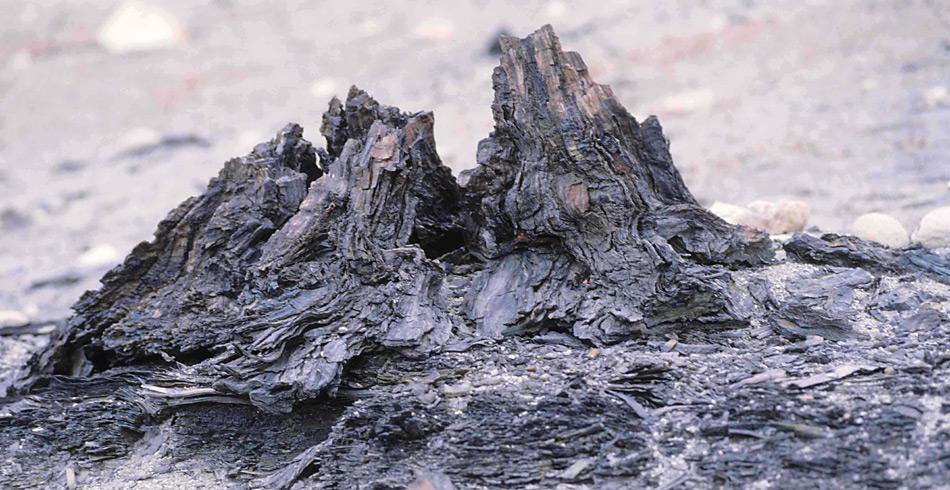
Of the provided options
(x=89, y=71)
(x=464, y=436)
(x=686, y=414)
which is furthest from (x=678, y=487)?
(x=89, y=71)

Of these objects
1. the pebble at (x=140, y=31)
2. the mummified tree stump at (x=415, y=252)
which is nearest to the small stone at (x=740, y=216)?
the mummified tree stump at (x=415, y=252)

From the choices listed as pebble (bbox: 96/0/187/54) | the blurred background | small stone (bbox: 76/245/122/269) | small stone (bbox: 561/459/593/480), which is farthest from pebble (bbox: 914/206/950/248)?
pebble (bbox: 96/0/187/54)

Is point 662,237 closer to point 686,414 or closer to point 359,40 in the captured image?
point 686,414

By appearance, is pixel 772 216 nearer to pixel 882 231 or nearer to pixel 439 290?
pixel 882 231

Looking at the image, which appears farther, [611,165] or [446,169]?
[446,169]

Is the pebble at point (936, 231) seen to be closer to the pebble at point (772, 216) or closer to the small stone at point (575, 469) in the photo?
the pebble at point (772, 216)
